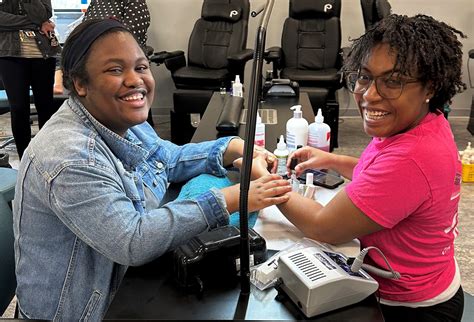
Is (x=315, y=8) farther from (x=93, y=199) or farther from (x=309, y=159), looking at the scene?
(x=93, y=199)

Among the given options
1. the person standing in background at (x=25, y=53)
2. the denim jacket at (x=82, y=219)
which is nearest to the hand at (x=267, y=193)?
the denim jacket at (x=82, y=219)

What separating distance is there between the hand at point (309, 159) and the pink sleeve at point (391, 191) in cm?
45

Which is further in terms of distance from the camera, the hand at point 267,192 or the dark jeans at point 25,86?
the dark jeans at point 25,86

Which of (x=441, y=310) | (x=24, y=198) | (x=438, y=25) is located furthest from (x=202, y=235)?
(x=438, y=25)

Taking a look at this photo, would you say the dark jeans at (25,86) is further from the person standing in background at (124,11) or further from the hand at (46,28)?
the person standing in background at (124,11)

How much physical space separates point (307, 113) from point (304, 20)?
235 centimetres

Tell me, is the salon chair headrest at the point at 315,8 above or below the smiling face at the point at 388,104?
above

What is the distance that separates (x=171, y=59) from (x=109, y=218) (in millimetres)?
3378

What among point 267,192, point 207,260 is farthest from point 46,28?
point 207,260

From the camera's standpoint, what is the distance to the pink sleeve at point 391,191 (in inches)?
40.2

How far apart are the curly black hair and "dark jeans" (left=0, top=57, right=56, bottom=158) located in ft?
8.45

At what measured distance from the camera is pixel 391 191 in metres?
1.03

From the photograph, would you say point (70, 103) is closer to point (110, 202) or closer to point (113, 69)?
point (113, 69)

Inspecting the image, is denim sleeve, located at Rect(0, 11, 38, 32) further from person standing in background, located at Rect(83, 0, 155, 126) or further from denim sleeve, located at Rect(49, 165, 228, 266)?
denim sleeve, located at Rect(49, 165, 228, 266)
